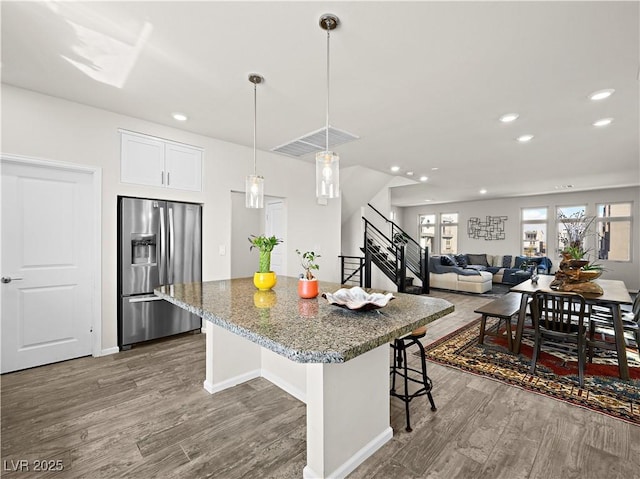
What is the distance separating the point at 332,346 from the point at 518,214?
1042 centimetres

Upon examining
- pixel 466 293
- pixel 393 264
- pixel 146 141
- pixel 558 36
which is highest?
pixel 558 36

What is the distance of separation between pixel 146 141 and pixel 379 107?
103 inches

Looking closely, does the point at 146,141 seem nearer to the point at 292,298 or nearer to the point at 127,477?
the point at 292,298

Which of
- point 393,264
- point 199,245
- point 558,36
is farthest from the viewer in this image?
point 393,264

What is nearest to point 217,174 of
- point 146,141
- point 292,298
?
point 146,141

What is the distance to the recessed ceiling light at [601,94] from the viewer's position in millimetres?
2662

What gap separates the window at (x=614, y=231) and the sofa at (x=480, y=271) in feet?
4.51

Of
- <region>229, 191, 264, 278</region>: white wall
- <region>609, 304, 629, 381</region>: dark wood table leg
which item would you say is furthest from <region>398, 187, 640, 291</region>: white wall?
<region>229, 191, 264, 278</region>: white wall

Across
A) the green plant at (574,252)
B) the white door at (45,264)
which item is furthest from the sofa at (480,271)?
the white door at (45,264)

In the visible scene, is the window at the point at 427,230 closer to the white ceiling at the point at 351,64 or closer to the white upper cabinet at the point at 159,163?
the white ceiling at the point at 351,64

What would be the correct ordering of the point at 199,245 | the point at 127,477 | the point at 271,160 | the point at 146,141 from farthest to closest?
1. the point at 271,160
2. the point at 199,245
3. the point at 146,141
4. the point at 127,477

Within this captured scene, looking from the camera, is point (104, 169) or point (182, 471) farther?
point (104, 169)

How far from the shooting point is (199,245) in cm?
387

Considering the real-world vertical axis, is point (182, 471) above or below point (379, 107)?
below
